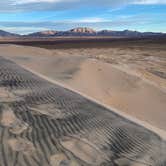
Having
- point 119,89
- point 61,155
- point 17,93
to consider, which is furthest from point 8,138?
point 119,89

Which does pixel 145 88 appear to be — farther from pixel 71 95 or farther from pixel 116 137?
pixel 116 137

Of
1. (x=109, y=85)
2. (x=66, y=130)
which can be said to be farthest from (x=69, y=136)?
(x=109, y=85)

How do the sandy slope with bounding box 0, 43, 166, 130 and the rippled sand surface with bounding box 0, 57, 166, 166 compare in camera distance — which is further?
the sandy slope with bounding box 0, 43, 166, 130

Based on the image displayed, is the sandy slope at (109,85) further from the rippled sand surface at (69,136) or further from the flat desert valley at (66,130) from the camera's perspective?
the rippled sand surface at (69,136)

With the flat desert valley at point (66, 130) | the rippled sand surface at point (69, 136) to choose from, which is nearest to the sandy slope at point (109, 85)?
the flat desert valley at point (66, 130)

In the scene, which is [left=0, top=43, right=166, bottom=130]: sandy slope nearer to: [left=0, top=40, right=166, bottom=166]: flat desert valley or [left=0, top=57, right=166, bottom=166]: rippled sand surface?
[left=0, top=40, right=166, bottom=166]: flat desert valley

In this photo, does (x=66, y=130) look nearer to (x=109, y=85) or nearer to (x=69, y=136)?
(x=69, y=136)

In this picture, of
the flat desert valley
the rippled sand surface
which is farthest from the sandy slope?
the rippled sand surface
